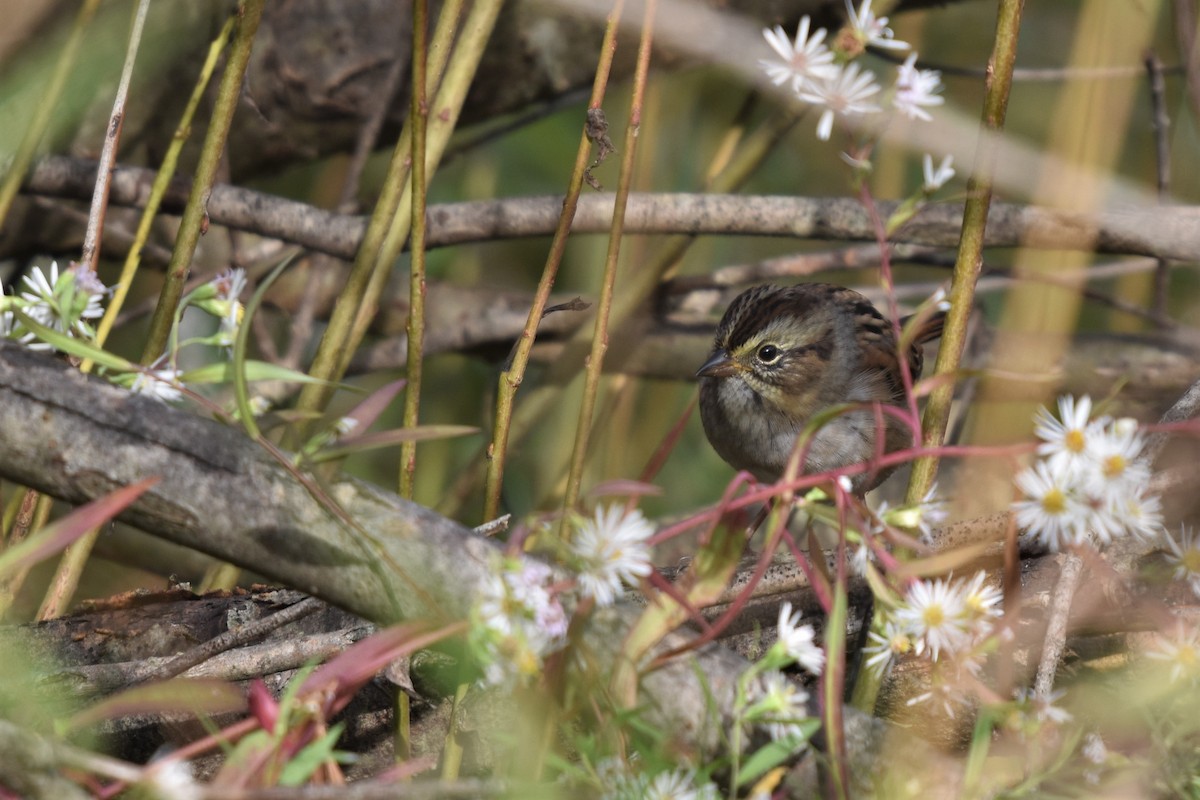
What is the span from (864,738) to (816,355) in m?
2.05

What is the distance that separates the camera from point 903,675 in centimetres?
178

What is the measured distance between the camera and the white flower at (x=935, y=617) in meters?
1.23

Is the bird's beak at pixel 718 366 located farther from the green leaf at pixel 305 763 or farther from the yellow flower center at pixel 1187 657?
the green leaf at pixel 305 763

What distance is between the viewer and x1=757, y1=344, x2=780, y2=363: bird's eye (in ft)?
10.4

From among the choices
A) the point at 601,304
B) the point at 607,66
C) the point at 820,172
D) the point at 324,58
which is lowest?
the point at 601,304

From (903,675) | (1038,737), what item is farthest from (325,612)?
(1038,737)

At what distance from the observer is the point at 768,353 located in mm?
3193

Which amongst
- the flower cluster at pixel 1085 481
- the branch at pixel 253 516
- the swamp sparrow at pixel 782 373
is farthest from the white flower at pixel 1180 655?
the swamp sparrow at pixel 782 373

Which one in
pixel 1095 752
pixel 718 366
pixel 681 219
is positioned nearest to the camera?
pixel 1095 752

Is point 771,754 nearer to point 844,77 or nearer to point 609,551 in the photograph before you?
point 609,551

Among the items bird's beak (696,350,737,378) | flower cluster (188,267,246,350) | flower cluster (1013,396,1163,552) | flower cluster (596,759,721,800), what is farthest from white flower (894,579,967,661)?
bird's beak (696,350,737,378)

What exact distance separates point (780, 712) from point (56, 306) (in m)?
0.82

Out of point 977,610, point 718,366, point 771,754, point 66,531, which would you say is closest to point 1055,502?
point 977,610

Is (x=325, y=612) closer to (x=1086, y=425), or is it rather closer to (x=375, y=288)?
(x=375, y=288)
